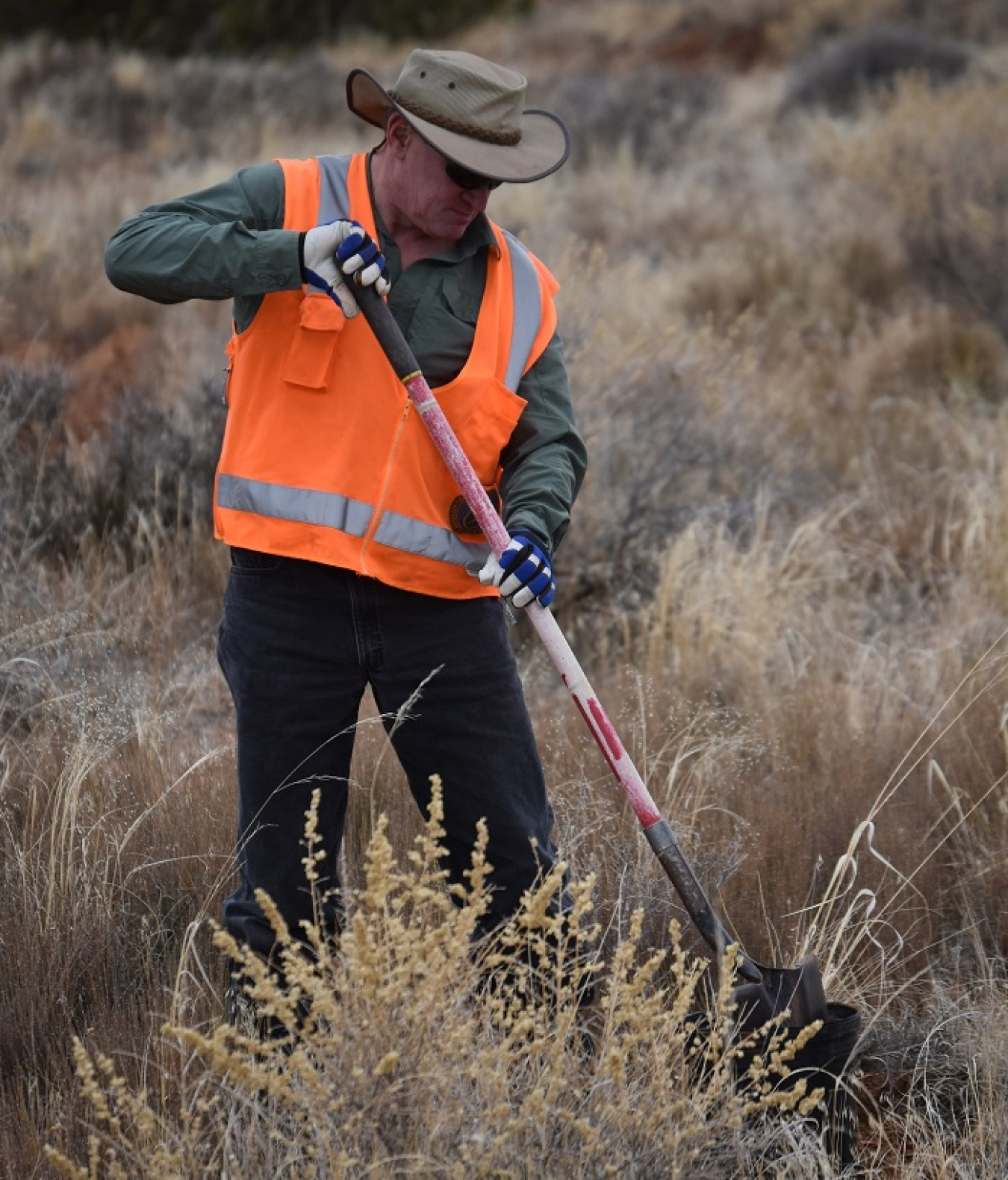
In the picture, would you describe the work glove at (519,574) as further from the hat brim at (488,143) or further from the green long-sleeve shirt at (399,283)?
the hat brim at (488,143)

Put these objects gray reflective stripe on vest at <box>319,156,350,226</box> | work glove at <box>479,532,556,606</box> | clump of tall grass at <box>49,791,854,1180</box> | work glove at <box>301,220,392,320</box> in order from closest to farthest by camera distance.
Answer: clump of tall grass at <box>49,791,854,1180</box>, work glove at <box>301,220,392,320</box>, work glove at <box>479,532,556,606</box>, gray reflective stripe on vest at <box>319,156,350,226</box>

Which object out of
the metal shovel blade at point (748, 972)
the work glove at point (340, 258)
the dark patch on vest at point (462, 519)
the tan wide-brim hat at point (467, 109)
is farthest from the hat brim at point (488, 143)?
the metal shovel blade at point (748, 972)

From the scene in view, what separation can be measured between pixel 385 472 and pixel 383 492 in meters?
0.04

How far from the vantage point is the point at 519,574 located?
3111 millimetres

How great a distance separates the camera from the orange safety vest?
3154 mm

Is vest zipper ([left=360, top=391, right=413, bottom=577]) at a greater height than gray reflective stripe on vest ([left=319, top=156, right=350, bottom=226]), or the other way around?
gray reflective stripe on vest ([left=319, top=156, right=350, bottom=226])

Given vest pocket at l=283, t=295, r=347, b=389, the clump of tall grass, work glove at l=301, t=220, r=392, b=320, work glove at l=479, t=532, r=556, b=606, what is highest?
work glove at l=301, t=220, r=392, b=320

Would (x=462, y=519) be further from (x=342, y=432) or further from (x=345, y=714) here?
(x=345, y=714)

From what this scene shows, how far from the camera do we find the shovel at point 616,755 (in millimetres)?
3090

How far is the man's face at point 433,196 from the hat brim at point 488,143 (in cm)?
5

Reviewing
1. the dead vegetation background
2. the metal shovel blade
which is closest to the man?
the metal shovel blade

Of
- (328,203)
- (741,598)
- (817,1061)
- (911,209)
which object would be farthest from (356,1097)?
(911,209)

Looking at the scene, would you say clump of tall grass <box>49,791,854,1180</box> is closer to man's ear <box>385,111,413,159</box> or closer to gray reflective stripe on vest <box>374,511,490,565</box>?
gray reflective stripe on vest <box>374,511,490,565</box>

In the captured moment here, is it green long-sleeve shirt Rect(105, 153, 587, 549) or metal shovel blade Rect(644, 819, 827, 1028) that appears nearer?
green long-sleeve shirt Rect(105, 153, 587, 549)
